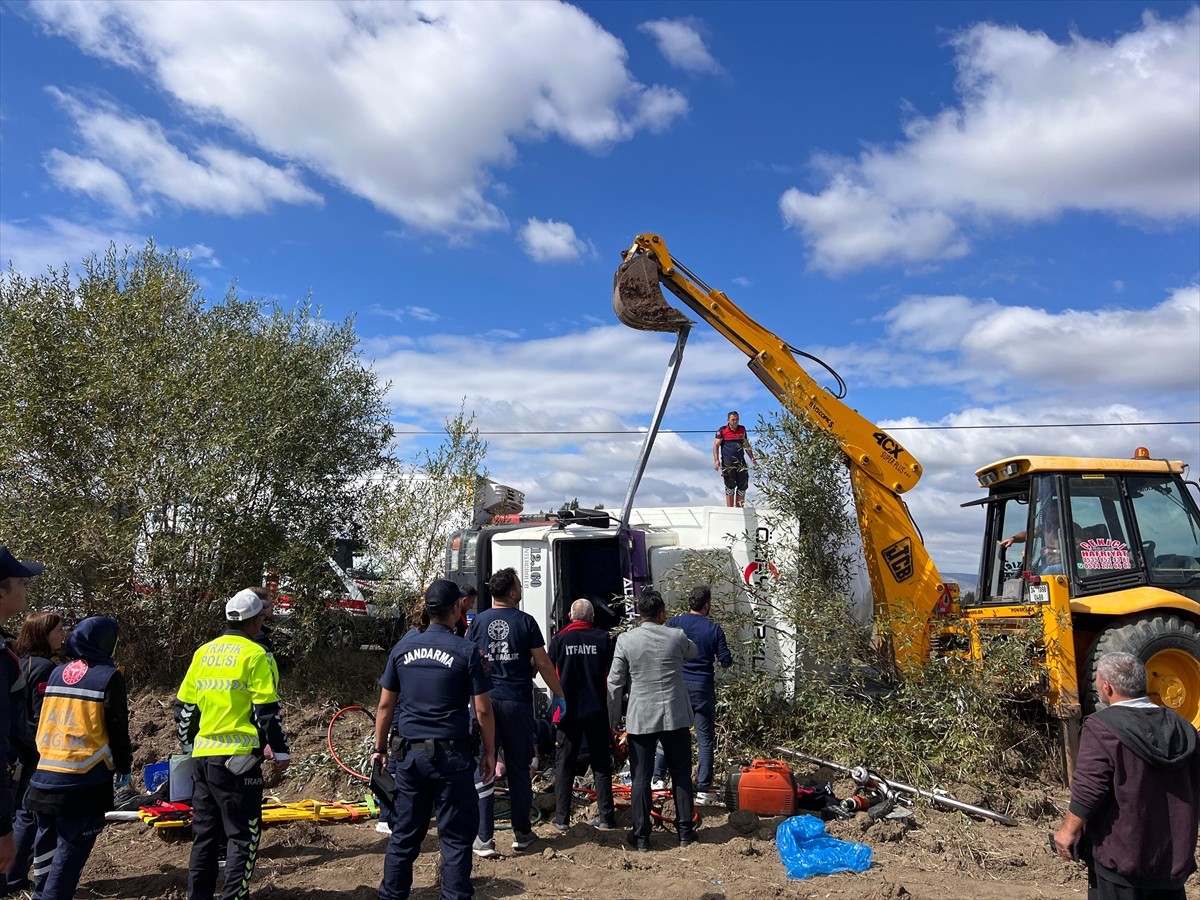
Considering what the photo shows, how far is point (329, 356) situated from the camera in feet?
45.6

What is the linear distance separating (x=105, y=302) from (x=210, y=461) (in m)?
2.72

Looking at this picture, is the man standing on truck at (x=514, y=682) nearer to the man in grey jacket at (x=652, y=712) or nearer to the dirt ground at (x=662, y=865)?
the dirt ground at (x=662, y=865)

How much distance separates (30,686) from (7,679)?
2.51m

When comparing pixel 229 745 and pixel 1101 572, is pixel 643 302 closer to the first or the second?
pixel 1101 572

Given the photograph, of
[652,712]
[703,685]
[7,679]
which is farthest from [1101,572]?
[7,679]

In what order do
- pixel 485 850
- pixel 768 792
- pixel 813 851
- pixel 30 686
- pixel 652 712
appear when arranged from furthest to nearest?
pixel 768 792, pixel 652 712, pixel 485 850, pixel 813 851, pixel 30 686

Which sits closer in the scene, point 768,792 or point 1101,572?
point 768,792

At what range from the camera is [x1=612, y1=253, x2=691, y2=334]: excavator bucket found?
8562 millimetres

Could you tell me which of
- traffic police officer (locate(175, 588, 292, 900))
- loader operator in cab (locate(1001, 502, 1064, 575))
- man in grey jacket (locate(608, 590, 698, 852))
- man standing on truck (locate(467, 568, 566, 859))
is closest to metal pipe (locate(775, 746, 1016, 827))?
man in grey jacket (locate(608, 590, 698, 852))

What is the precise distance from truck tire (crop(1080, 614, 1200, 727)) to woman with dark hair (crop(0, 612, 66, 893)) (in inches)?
320

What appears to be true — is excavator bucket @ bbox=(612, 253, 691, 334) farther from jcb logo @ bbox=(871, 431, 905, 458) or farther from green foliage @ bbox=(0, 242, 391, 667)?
green foliage @ bbox=(0, 242, 391, 667)

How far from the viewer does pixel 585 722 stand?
6.76 m

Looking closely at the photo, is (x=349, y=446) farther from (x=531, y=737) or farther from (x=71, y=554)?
(x=531, y=737)

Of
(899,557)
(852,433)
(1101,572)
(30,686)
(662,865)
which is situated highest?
(852,433)
